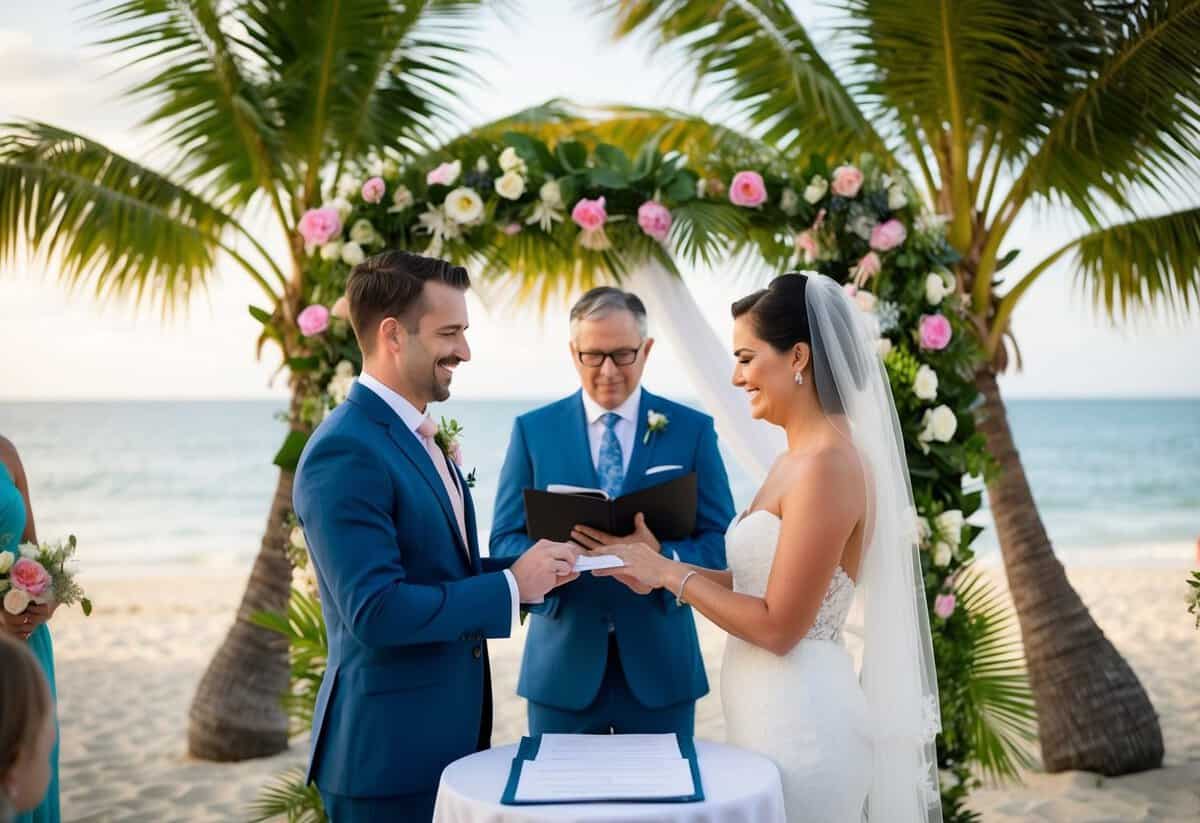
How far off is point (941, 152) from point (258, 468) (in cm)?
2948

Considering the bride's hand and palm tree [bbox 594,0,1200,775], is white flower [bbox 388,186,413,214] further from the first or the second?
the bride's hand

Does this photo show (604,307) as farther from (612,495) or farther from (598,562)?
(598,562)

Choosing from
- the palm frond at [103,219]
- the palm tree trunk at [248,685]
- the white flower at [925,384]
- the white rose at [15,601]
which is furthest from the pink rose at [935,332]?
the palm tree trunk at [248,685]

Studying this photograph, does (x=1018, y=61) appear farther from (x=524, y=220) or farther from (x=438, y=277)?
(x=438, y=277)

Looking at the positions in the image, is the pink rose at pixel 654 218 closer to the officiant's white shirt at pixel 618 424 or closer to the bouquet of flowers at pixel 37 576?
the officiant's white shirt at pixel 618 424

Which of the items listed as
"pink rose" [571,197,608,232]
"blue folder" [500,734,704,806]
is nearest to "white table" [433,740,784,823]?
"blue folder" [500,734,704,806]

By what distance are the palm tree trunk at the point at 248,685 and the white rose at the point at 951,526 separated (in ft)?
13.1

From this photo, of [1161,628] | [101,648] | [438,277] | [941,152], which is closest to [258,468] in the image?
[101,648]

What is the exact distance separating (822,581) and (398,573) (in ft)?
3.57

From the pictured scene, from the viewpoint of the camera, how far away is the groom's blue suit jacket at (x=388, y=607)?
256cm

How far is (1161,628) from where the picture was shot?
11609 millimetres

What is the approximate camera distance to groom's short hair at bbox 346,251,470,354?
2.84 metres

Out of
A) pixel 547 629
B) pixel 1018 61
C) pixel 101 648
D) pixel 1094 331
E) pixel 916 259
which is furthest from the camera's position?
pixel 1094 331

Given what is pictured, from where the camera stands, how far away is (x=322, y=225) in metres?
5.20
